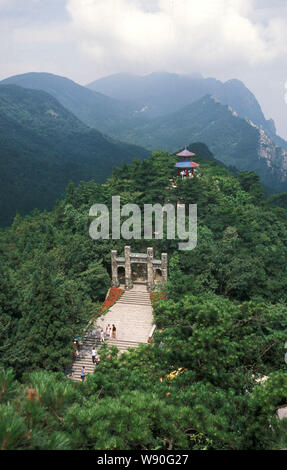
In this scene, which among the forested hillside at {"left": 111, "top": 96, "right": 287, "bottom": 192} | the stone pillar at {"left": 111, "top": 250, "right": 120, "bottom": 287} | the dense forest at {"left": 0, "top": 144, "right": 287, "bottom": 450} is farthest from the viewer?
the forested hillside at {"left": 111, "top": 96, "right": 287, "bottom": 192}

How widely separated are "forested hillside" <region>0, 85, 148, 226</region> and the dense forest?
37.9m

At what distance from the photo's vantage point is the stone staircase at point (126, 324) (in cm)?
1525

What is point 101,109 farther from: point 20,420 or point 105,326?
point 20,420

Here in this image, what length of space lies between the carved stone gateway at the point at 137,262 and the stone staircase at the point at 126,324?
0.71m

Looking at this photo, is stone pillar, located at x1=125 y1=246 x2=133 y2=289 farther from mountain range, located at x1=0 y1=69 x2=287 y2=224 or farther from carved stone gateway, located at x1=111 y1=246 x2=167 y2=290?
mountain range, located at x1=0 y1=69 x2=287 y2=224

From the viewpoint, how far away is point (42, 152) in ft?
284

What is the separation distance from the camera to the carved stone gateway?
19392 mm

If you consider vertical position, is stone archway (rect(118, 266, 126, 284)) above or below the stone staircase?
above

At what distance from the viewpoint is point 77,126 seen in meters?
113

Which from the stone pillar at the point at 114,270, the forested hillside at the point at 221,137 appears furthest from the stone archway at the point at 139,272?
the forested hillside at the point at 221,137

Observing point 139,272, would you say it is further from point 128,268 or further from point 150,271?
point 150,271

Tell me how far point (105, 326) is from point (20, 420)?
13458mm

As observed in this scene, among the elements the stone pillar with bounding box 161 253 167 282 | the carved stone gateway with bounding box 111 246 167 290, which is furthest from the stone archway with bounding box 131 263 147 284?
the stone pillar with bounding box 161 253 167 282

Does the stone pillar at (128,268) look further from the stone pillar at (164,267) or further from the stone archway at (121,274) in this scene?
the stone pillar at (164,267)
